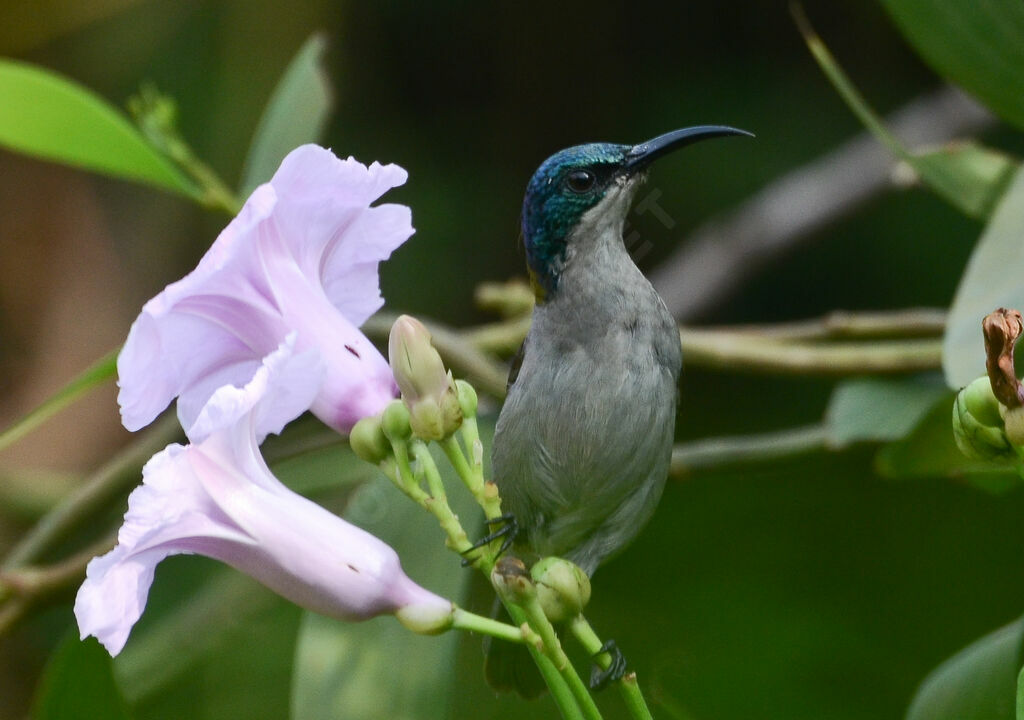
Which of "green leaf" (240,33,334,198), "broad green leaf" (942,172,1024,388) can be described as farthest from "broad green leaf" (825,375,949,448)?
"green leaf" (240,33,334,198)

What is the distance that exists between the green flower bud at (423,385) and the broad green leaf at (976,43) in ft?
3.34

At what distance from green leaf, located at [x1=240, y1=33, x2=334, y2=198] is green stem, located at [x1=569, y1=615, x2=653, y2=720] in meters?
1.18

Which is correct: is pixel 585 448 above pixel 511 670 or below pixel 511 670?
above

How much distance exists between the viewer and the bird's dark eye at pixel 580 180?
1.51 m

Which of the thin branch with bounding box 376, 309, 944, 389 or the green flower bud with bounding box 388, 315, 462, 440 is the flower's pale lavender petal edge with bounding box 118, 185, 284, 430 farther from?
the thin branch with bounding box 376, 309, 944, 389

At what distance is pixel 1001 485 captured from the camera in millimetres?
1608

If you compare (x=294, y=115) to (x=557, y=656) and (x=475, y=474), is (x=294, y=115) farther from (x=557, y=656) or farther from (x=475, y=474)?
(x=557, y=656)

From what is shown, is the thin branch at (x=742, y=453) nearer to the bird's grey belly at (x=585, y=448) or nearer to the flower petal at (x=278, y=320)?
the bird's grey belly at (x=585, y=448)

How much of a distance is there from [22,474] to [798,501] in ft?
6.21

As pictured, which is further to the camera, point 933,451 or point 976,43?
point 976,43

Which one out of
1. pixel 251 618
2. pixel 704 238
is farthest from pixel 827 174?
pixel 251 618

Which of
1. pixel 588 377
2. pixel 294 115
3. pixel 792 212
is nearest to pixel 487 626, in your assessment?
pixel 588 377

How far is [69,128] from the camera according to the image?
Result: 188 cm

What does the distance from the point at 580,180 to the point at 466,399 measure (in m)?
0.49
